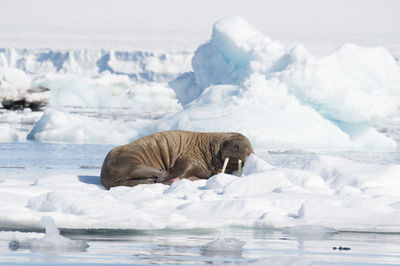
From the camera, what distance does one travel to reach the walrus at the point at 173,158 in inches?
307

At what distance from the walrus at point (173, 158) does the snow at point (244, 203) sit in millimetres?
525

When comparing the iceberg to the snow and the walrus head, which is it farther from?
the snow

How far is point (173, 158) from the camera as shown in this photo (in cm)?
832

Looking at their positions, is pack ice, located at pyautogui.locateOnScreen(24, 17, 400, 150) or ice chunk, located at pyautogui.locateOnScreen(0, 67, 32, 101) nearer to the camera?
pack ice, located at pyautogui.locateOnScreen(24, 17, 400, 150)

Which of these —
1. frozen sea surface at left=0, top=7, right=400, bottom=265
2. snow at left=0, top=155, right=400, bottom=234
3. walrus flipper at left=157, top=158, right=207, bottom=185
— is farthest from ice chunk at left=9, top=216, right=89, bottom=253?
walrus flipper at left=157, top=158, right=207, bottom=185

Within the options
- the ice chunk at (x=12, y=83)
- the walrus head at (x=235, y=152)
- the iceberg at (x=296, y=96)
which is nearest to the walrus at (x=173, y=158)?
the walrus head at (x=235, y=152)

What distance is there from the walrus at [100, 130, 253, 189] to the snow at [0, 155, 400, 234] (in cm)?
53

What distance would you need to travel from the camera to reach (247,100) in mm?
15438

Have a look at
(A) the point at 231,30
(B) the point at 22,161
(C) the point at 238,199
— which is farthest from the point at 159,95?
(C) the point at 238,199

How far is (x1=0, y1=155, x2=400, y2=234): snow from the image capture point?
487cm

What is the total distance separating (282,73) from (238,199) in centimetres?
987

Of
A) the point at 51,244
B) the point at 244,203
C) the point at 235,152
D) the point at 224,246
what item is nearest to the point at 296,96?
the point at 235,152

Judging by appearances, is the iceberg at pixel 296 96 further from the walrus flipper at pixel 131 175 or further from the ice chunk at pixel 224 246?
the ice chunk at pixel 224 246

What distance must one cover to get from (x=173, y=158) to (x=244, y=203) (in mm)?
2919
